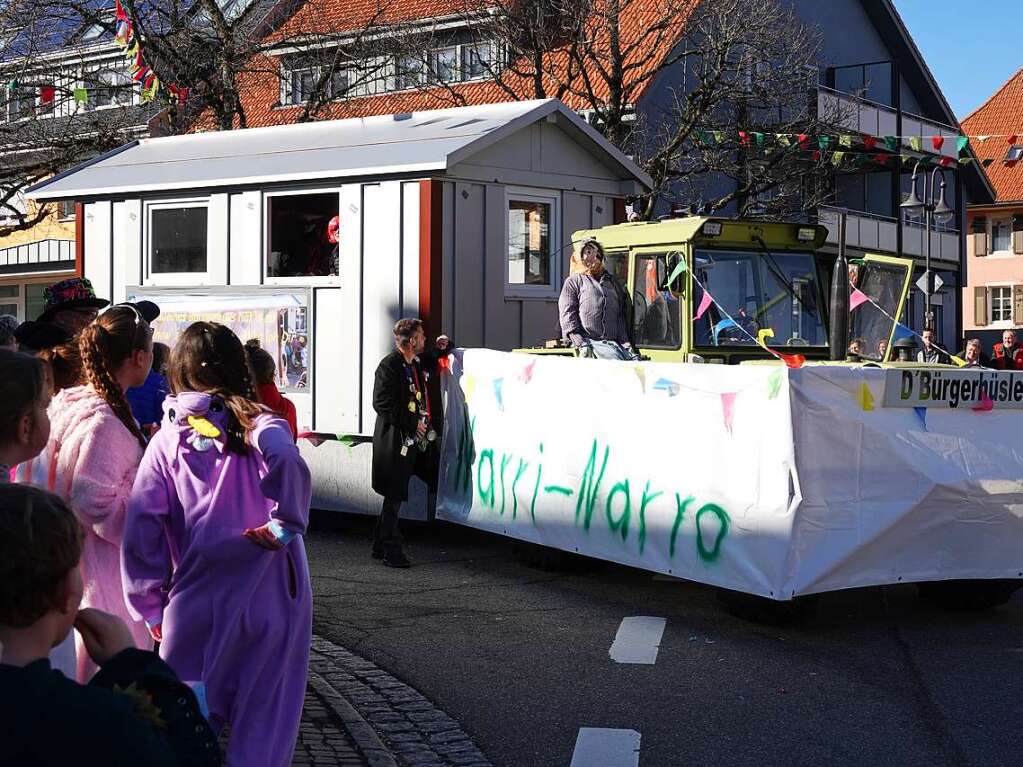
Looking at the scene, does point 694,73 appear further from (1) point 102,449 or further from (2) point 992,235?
(2) point 992,235

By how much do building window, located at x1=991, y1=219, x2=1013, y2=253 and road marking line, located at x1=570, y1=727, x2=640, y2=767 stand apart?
179 feet

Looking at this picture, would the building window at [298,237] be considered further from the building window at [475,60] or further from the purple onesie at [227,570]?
the building window at [475,60]

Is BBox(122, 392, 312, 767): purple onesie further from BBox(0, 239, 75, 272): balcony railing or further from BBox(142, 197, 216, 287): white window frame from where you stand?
BBox(0, 239, 75, 272): balcony railing

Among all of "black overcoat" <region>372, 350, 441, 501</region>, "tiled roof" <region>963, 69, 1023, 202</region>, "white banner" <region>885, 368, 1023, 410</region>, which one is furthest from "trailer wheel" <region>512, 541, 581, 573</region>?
"tiled roof" <region>963, 69, 1023, 202</region>

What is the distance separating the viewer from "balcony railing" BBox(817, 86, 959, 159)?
29931 millimetres

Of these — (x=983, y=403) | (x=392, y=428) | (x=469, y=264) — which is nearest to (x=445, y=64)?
(x=469, y=264)

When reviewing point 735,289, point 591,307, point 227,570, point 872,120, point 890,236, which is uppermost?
point 872,120

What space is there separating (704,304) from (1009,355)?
44.5 feet

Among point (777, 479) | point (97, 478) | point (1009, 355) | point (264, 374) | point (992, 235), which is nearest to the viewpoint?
point (97, 478)

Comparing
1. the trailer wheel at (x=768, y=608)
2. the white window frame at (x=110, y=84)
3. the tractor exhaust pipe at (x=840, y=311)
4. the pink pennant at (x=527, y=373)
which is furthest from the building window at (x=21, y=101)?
the trailer wheel at (x=768, y=608)

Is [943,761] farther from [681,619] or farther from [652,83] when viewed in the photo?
[652,83]

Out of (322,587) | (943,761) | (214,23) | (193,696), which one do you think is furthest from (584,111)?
(193,696)

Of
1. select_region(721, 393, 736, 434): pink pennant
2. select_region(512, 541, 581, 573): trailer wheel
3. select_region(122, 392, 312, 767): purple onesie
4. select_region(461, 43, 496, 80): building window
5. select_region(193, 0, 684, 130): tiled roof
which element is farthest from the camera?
select_region(461, 43, 496, 80): building window

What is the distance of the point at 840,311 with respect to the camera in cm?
1003
